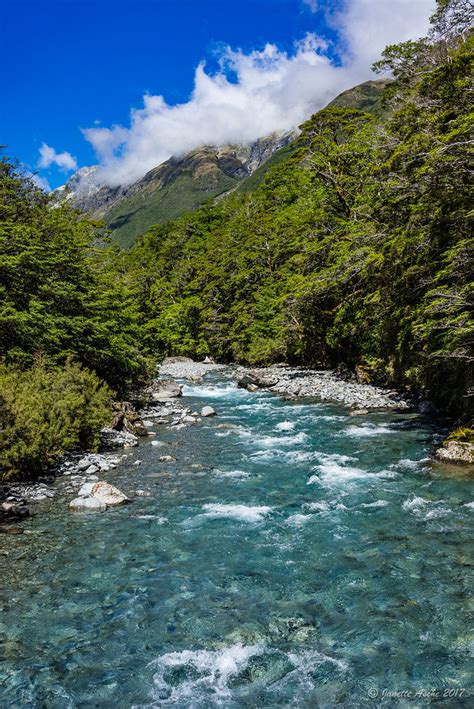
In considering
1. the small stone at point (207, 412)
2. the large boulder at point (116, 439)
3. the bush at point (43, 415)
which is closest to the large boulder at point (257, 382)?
the small stone at point (207, 412)

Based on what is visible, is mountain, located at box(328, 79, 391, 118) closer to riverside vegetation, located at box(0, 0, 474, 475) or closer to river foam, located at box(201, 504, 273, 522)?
riverside vegetation, located at box(0, 0, 474, 475)

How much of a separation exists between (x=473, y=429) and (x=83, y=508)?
1069 centimetres

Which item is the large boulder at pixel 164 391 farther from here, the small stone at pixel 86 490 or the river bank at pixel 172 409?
the small stone at pixel 86 490

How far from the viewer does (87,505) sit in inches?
419

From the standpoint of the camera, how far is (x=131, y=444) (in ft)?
55.0

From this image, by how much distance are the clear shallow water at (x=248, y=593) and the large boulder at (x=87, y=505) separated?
35 cm

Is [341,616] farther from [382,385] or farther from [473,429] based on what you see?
[382,385]

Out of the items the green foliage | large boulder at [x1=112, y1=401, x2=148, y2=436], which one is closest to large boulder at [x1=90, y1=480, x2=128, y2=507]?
large boulder at [x1=112, y1=401, x2=148, y2=436]

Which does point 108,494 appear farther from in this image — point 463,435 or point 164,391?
point 164,391

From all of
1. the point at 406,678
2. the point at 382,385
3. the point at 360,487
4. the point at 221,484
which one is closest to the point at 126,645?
the point at 406,678

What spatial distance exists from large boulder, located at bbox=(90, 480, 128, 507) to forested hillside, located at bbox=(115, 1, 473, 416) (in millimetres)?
9311

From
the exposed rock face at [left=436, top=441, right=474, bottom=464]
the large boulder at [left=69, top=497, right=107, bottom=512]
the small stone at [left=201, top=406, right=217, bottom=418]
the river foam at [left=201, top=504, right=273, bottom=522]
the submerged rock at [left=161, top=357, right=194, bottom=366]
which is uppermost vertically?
the submerged rock at [left=161, top=357, right=194, bottom=366]

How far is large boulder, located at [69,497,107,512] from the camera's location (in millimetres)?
10578

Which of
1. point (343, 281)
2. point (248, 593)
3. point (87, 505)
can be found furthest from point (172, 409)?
point (248, 593)
